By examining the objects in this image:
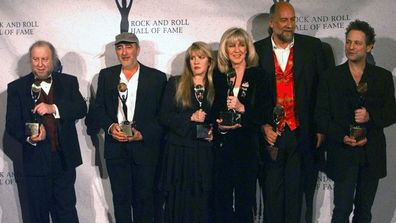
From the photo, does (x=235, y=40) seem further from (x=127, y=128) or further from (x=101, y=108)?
(x=101, y=108)

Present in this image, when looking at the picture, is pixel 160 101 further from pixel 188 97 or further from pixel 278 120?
pixel 278 120

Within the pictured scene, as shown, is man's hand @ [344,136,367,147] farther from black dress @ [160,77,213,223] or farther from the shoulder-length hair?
black dress @ [160,77,213,223]

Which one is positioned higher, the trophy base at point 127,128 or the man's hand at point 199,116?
the man's hand at point 199,116

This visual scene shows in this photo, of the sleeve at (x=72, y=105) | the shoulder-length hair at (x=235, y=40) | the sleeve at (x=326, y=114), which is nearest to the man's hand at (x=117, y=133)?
the sleeve at (x=72, y=105)

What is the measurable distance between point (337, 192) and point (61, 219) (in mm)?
2139

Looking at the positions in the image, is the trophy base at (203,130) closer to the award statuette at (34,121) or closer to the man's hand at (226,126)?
the man's hand at (226,126)

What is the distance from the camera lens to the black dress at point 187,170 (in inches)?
174

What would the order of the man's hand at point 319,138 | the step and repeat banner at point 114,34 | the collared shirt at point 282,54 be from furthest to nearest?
the step and repeat banner at point 114,34
the man's hand at point 319,138
the collared shirt at point 282,54

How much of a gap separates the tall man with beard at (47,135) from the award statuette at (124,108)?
1.16 ft

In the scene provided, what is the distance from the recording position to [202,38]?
206 inches

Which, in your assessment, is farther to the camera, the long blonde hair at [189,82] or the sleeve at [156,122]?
the sleeve at [156,122]

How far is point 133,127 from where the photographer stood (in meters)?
4.60

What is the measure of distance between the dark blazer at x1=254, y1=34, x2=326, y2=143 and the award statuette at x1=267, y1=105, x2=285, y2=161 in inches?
6.0

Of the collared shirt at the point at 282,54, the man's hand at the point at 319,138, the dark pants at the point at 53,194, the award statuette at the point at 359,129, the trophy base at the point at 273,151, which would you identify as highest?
the collared shirt at the point at 282,54
